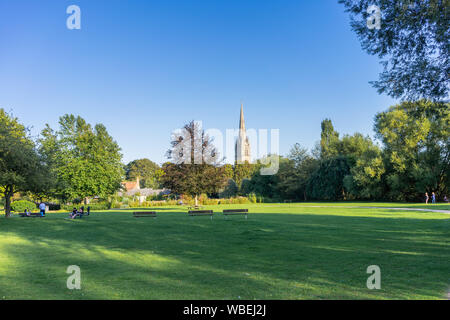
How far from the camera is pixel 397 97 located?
42.2 feet

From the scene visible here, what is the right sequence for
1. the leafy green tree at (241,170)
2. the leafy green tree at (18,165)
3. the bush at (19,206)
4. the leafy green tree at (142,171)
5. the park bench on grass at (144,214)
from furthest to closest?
the leafy green tree at (142,171) < the leafy green tree at (241,170) < the bush at (19,206) < the park bench on grass at (144,214) < the leafy green tree at (18,165)

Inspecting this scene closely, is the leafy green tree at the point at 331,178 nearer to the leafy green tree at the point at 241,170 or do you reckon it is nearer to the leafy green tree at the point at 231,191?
the leafy green tree at the point at 231,191

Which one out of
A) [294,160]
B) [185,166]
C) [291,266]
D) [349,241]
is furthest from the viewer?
[294,160]

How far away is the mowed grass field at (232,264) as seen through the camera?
670cm

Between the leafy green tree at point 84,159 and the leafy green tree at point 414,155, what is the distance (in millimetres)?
46001

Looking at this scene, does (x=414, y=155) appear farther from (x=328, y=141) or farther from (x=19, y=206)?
(x=19, y=206)

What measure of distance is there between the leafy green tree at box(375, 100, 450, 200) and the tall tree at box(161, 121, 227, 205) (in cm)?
2952

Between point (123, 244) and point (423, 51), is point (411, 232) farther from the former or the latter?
point (123, 244)

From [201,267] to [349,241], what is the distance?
269 inches

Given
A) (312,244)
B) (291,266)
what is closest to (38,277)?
(291,266)

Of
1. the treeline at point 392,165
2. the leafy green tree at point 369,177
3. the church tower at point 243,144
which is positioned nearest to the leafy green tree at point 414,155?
the treeline at point 392,165

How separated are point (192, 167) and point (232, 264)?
25798 mm

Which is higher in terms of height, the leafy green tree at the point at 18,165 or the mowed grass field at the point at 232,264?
the leafy green tree at the point at 18,165

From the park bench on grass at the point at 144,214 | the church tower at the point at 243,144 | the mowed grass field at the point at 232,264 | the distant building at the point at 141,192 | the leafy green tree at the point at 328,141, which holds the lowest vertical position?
the distant building at the point at 141,192
